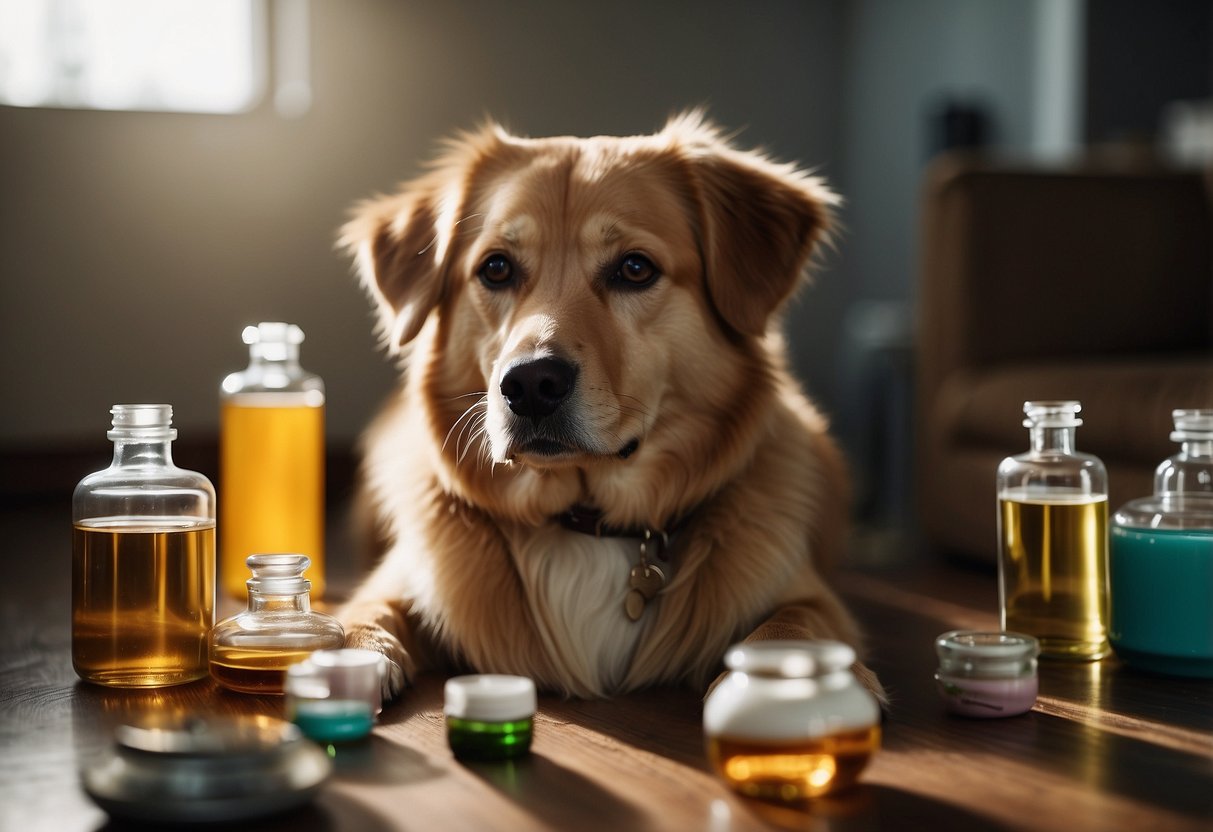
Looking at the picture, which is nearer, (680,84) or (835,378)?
(680,84)

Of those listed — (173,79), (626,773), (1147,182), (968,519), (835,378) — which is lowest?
(626,773)

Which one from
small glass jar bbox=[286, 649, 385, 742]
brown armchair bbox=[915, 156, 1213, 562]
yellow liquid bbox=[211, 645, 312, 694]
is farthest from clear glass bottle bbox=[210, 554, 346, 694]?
brown armchair bbox=[915, 156, 1213, 562]

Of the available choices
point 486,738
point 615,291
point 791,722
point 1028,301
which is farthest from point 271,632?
point 1028,301

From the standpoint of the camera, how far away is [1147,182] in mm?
3047

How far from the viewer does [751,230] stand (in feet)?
5.81

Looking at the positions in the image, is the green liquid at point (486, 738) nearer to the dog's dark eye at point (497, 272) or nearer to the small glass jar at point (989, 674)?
the small glass jar at point (989, 674)

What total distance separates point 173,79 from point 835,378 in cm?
309

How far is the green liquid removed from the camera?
1282 millimetres

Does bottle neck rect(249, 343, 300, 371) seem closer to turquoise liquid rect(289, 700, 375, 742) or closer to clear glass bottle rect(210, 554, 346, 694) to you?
clear glass bottle rect(210, 554, 346, 694)

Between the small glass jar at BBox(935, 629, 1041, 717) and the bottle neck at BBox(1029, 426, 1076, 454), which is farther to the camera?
the bottle neck at BBox(1029, 426, 1076, 454)

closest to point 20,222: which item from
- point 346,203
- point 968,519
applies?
point 346,203

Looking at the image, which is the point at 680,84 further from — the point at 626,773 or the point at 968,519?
the point at 626,773

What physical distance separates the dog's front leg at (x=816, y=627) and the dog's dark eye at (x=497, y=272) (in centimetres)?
58

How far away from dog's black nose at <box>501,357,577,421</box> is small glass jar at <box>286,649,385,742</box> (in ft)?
1.15
